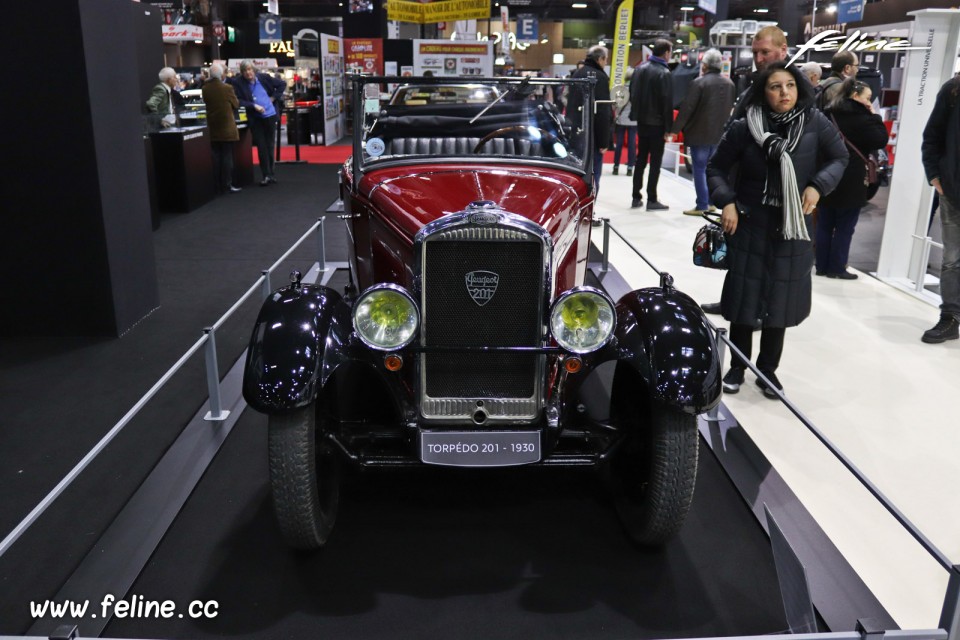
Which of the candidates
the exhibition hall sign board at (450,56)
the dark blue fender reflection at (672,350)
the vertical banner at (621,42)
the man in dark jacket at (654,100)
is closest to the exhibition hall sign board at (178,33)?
the exhibition hall sign board at (450,56)

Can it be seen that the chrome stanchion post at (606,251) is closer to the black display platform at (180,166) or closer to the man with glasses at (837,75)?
the man with glasses at (837,75)

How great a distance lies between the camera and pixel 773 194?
11.9 feet

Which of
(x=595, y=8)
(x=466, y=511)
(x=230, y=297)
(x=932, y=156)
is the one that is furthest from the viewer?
(x=595, y=8)

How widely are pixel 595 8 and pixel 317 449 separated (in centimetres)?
3497

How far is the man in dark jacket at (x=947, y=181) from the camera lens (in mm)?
4559

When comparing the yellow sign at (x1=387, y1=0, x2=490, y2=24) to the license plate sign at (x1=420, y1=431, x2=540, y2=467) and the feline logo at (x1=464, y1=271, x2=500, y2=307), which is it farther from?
the license plate sign at (x1=420, y1=431, x2=540, y2=467)

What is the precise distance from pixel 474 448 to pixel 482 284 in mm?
547

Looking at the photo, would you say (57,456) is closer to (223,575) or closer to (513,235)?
(223,575)

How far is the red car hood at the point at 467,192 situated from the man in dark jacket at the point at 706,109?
4854mm

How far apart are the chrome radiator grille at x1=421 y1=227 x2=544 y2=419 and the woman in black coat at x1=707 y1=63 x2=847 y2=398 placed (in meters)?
1.57

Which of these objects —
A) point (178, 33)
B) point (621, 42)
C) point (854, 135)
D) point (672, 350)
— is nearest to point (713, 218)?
point (672, 350)

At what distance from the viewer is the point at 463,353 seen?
265 cm

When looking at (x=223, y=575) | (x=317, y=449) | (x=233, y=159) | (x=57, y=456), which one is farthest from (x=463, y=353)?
(x=233, y=159)

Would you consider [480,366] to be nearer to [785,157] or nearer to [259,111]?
[785,157]
